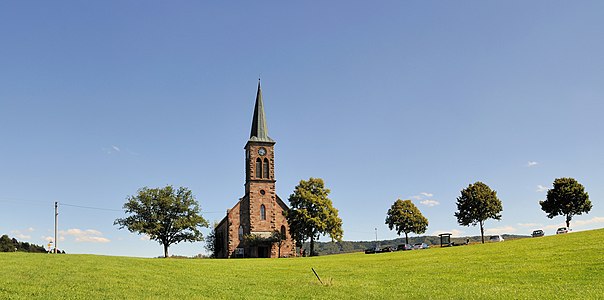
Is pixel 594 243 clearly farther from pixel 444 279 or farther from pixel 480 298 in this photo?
pixel 480 298

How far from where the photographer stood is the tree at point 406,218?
3625 inches

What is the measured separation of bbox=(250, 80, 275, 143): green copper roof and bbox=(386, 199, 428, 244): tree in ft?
84.9

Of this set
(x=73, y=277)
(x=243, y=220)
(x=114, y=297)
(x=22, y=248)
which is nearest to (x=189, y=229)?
(x=243, y=220)

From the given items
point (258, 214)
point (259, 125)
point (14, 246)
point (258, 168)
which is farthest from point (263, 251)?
point (14, 246)

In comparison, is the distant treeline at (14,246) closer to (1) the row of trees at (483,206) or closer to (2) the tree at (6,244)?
(2) the tree at (6,244)

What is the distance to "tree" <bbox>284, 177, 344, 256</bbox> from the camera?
7844 centimetres

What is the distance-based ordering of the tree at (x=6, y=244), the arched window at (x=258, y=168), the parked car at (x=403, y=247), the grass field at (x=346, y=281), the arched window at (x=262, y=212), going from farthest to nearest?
1. the tree at (x=6, y=244)
2. the arched window at (x=258, y=168)
3. the arched window at (x=262, y=212)
4. the parked car at (x=403, y=247)
5. the grass field at (x=346, y=281)

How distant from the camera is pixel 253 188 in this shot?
281ft

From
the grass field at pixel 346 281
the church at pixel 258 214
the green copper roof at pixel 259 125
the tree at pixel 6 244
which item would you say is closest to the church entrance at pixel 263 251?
the church at pixel 258 214

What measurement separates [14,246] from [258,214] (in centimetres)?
6046

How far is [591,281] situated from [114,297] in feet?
73.7

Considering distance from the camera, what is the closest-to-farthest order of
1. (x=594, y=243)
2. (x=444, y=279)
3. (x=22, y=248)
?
1. (x=444, y=279)
2. (x=594, y=243)
3. (x=22, y=248)

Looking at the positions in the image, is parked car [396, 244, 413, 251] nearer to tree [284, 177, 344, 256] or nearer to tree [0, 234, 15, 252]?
tree [284, 177, 344, 256]

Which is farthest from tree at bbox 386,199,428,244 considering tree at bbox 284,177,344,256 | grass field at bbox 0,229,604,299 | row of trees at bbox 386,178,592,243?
grass field at bbox 0,229,604,299
